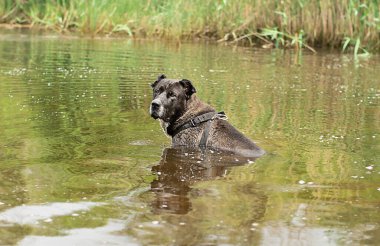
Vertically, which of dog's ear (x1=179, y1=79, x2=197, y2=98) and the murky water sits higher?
dog's ear (x1=179, y1=79, x2=197, y2=98)

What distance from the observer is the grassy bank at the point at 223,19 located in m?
18.9

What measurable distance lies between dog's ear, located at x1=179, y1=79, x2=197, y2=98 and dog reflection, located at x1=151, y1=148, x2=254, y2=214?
724 mm

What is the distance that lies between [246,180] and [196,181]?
466 mm

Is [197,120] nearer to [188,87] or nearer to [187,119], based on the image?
[187,119]

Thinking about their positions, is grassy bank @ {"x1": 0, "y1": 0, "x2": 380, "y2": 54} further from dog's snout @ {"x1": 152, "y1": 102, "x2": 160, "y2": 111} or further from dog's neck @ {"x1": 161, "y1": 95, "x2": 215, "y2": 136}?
dog's snout @ {"x1": 152, "y1": 102, "x2": 160, "y2": 111}

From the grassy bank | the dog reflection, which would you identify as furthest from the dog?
the grassy bank

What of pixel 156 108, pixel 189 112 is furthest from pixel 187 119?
pixel 156 108

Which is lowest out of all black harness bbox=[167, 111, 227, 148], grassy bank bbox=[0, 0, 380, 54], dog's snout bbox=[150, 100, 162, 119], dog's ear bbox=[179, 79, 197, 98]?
black harness bbox=[167, 111, 227, 148]

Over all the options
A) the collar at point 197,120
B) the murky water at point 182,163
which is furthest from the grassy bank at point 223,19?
the collar at point 197,120

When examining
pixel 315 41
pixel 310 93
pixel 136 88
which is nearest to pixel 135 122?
pixel 136 88

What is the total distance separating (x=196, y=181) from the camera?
279 inches

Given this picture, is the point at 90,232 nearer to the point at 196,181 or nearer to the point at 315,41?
the point at 196,181

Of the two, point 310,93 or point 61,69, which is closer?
point 310,93

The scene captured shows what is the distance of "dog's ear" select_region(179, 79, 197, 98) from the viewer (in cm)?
902
